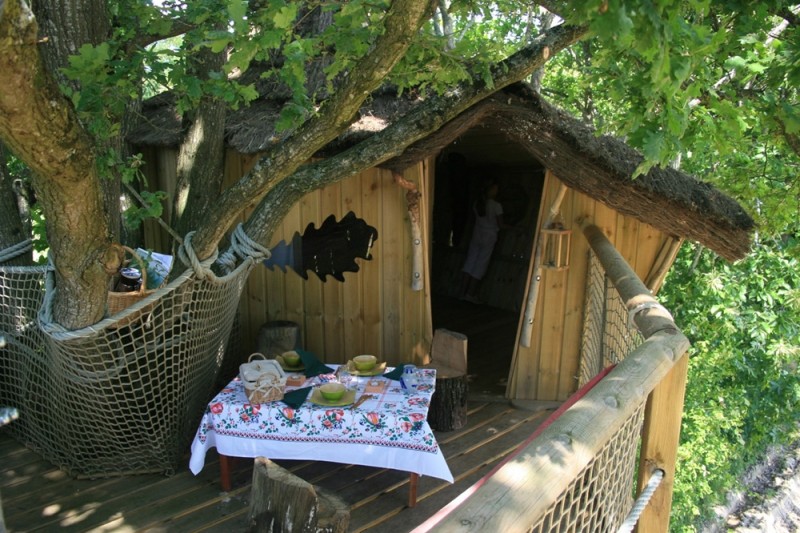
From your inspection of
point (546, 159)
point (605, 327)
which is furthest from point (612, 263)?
point (546, 159)

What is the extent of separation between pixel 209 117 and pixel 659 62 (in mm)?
4060

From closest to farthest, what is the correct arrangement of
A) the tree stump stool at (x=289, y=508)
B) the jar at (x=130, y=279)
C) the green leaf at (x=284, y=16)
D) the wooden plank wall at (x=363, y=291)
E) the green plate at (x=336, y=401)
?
the tree stump stool at (x=289, y=508) → the green leaf at (x=284, y=16) → the green plate at (x=336, y=401) → the jar at (x=130, y=279) → the wooden plank wall at (x=363, y=291)

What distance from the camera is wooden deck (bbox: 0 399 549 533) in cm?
345

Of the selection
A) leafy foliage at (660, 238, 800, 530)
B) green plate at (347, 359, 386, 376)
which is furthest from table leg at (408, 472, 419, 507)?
leafy foliage at (660, 238, 800, 530)

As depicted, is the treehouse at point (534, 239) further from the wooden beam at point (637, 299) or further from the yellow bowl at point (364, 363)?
the yellow bowl at point (364, 363)

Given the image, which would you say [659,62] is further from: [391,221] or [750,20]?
[391,221]

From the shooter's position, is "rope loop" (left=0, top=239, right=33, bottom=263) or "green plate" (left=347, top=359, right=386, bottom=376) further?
"rope loop" (left=0, top=239, right=33, bottom=263)

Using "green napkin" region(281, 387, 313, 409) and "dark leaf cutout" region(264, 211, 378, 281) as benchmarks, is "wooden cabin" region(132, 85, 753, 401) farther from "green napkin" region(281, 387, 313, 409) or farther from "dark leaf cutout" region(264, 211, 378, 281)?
"green napkin" region(281, 387, 313, 409)

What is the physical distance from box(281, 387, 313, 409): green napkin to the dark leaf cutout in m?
1.70

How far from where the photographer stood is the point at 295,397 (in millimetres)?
3572

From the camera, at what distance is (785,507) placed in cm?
1148

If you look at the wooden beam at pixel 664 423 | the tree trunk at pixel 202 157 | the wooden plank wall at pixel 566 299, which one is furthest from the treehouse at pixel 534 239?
the wooden beam at pixel 664 423

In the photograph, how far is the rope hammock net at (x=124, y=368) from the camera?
3616mm

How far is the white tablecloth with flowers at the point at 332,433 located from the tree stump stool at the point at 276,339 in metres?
1.34
